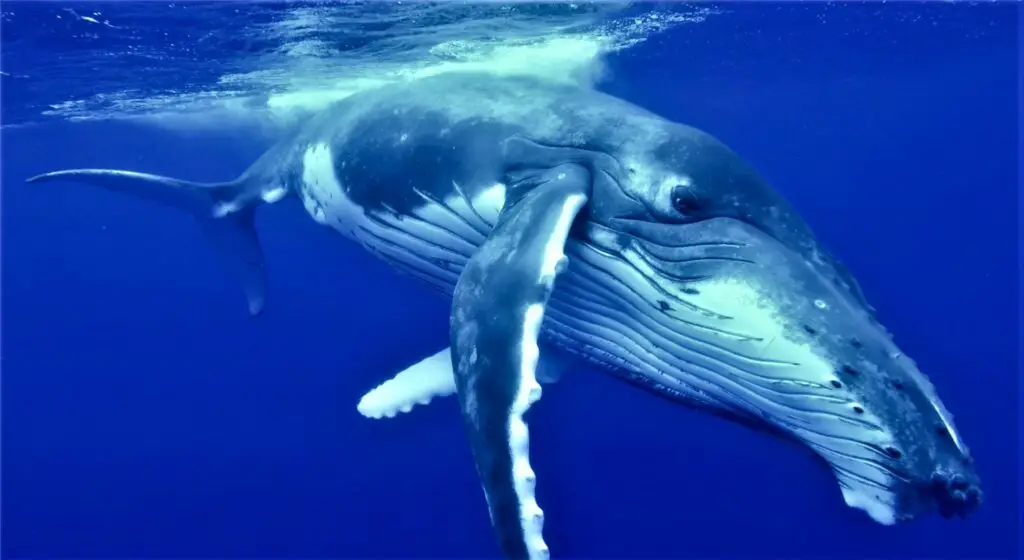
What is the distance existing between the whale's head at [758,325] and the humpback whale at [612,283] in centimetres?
1

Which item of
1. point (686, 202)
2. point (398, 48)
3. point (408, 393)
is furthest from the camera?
point (398, 48)

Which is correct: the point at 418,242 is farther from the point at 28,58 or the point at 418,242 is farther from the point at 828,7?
the point at 828,7

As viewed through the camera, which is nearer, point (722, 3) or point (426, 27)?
point (426, 27)

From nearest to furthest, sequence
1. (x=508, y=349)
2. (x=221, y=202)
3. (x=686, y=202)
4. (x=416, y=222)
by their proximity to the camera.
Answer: (x=508, y=349) < (x=686, y=202) < (x=416, y=222) < (x=221, y=202)

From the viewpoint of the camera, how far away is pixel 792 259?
432cm

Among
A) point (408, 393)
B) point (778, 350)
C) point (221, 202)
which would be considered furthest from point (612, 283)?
point (221, 202)

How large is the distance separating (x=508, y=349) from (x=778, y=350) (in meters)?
1.39

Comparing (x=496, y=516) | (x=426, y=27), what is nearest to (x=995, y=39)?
(x=426, y=27)

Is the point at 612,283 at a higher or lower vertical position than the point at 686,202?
lower

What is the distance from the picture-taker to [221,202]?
30.2 ft

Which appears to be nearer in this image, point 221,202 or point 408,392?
point 408,392

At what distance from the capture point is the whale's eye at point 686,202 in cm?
471

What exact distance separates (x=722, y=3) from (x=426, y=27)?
6.04m

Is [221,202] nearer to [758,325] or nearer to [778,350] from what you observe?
A: [758,325]
